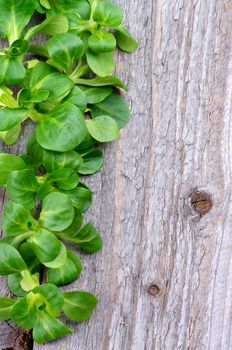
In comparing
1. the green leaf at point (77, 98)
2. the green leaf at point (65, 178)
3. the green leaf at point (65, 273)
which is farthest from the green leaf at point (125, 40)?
the green leaf at point (65, 273)

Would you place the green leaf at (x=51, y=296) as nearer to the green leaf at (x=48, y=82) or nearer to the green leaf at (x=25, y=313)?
the green leaf at (x=25, y=313)

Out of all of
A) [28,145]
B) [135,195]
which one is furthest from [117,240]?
[28,145]

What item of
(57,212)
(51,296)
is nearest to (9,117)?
(57,212)

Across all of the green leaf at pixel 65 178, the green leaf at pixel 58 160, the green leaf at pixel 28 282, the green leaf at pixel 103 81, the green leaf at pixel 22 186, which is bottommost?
the green leaf at pixel 28 282

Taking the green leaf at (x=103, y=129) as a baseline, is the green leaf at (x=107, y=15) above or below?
above

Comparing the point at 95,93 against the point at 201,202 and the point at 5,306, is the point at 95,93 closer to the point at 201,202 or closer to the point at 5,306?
the point at 201,202
